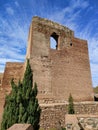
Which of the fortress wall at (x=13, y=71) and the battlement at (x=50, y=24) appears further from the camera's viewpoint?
the fortress wall at (x=13, y=71)

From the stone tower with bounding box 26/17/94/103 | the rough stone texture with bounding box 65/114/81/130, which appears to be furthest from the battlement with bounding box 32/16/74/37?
the rough stone texture with bounding box 65/114/81/130

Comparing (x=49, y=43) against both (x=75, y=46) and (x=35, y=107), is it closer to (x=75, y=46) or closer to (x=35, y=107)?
(x=75, y=46)

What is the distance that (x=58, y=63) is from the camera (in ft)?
38.8

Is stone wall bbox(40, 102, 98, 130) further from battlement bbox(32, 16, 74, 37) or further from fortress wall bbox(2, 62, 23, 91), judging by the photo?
battlement bbox(32, 16, 74, 37)

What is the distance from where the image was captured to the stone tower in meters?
10.8

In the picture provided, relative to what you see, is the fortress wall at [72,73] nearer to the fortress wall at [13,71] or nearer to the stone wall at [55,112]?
the stone wall at [55,112]

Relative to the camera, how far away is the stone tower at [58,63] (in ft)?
35.3

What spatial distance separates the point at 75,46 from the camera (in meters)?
13.2

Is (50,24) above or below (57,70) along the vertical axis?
above

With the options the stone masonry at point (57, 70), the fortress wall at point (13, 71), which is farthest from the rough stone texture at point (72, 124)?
the fortress wall at point (13, 71)

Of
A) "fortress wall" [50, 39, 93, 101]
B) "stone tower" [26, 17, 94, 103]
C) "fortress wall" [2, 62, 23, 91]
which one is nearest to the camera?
"stone tower" [26, 17, 94, 103]

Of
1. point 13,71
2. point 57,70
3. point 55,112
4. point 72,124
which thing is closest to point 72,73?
point 57,70

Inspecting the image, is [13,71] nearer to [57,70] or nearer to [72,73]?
[57,70]

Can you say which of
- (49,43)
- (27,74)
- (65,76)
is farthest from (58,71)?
(27,74)
